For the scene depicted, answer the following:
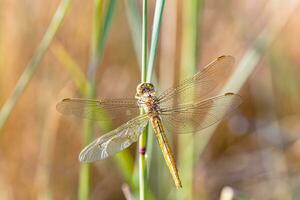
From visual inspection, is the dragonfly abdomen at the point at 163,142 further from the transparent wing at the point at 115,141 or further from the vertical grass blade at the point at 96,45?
the vertical grass blade at the point at 96,45

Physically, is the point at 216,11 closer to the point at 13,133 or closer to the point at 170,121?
the point at 13,133

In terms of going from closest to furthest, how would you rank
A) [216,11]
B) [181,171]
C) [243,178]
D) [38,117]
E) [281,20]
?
[181,171] → [281,20] → [38,117] → [243,178] → [216,11]

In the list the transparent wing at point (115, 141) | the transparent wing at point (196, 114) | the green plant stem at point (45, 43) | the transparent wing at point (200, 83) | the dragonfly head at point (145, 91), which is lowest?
the transparent wing at point (115, 141)

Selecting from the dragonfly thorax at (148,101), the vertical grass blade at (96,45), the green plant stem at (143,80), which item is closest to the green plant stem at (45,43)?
the vertical grass blade at (96,45)

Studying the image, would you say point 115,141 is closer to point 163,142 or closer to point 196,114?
point 163,142

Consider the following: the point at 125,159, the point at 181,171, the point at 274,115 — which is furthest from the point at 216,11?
the point at 125,159

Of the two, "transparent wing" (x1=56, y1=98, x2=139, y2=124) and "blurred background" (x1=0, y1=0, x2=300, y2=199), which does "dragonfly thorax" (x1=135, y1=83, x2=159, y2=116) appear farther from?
"blurred background" (x1=0, y1=0, x2=300, y2=199)
